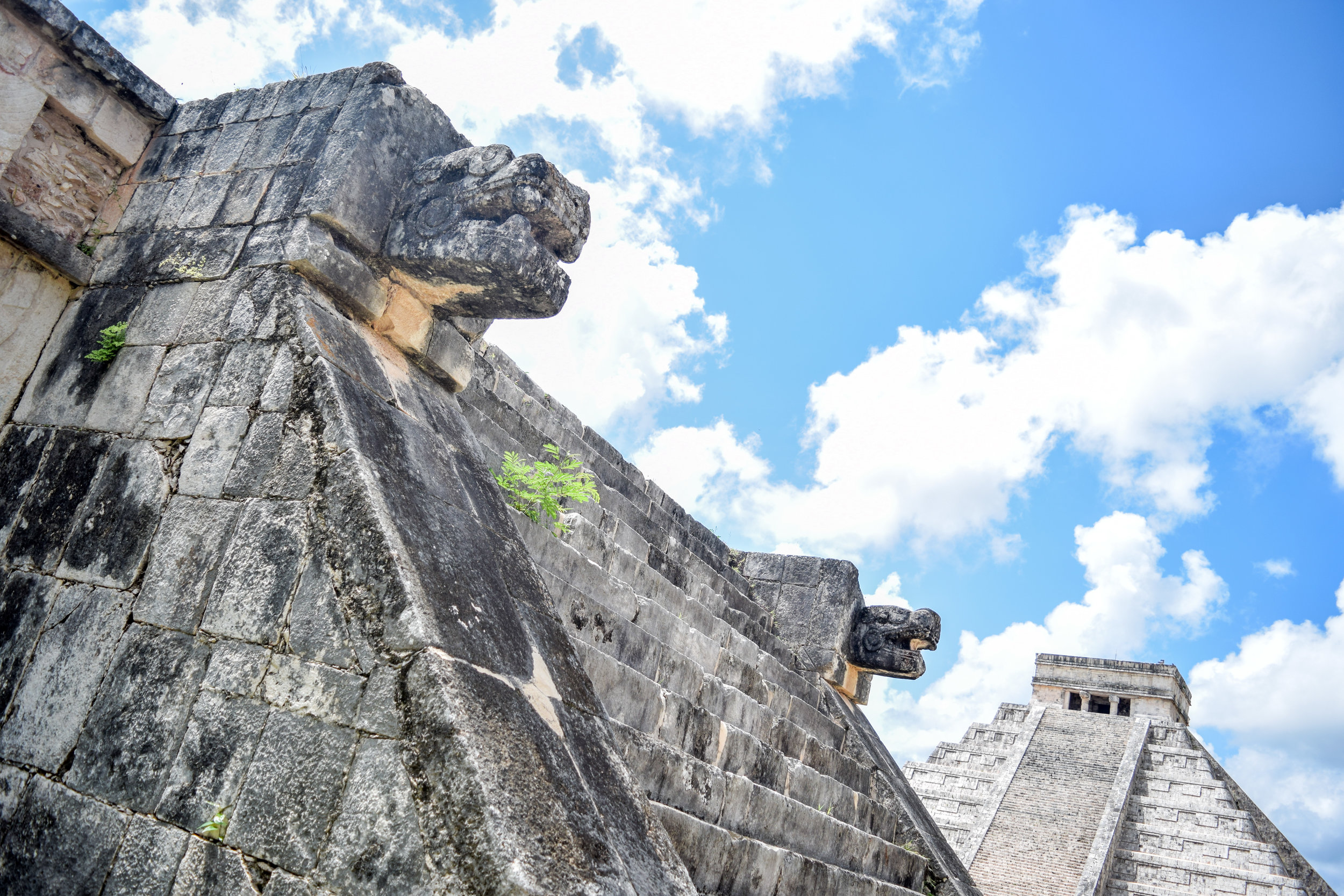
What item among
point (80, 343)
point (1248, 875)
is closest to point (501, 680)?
point (80, 343)

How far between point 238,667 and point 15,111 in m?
3.04

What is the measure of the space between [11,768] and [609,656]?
2245 mm

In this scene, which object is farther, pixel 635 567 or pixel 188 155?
pixel 635 567

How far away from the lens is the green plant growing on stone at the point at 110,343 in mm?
3557

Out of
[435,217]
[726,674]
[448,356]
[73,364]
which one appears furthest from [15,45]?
[726,674]

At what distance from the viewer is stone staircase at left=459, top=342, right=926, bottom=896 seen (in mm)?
4016

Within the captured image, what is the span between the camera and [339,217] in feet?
11.7

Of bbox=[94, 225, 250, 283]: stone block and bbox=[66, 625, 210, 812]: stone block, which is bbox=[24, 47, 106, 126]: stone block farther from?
bbox=[66, 625, 210, 812]: stone block

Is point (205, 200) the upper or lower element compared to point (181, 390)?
upper

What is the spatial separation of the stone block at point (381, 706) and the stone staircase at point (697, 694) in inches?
62.0

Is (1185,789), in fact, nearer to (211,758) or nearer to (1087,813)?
(1087,813)

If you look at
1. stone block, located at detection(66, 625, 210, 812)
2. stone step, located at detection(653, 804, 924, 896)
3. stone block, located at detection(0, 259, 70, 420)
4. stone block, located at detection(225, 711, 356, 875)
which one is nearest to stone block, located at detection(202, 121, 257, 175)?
stone block, located at detection(0, 259, 70, 420)

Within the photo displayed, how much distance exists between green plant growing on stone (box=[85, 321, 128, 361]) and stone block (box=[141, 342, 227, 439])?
0.34 metres

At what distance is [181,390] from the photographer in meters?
3.28
